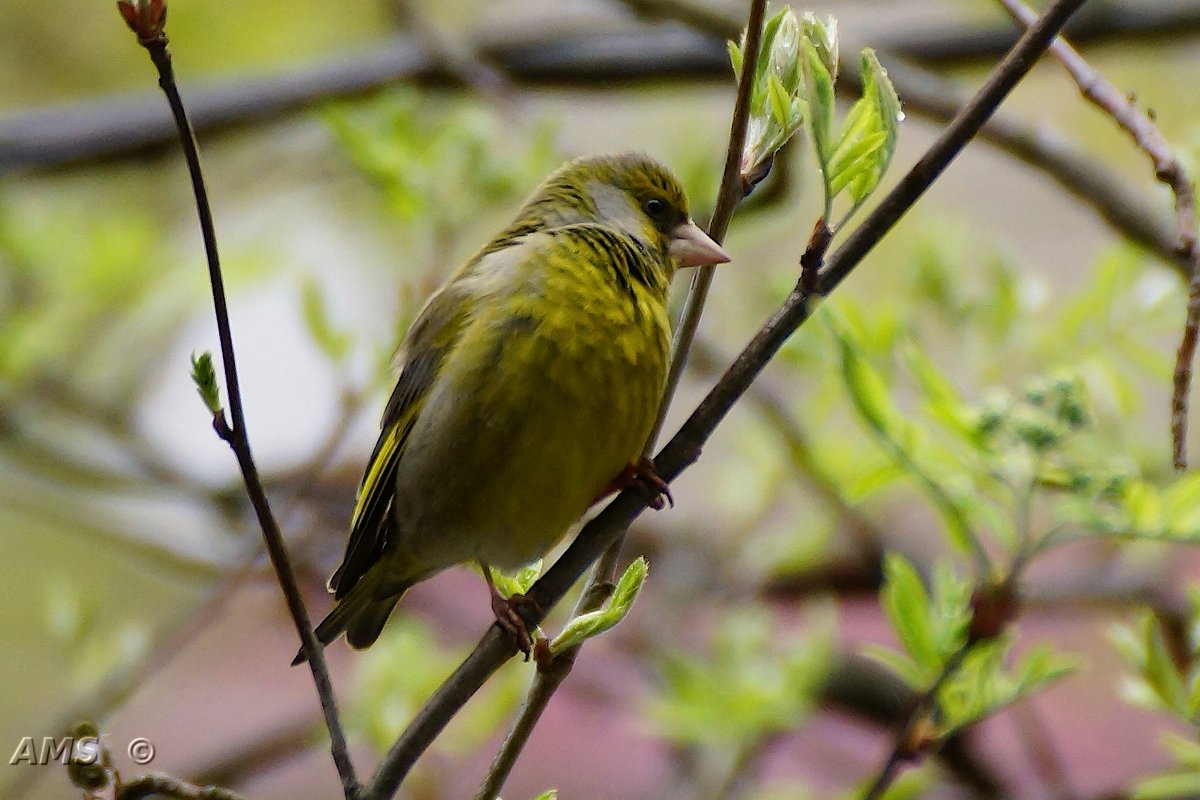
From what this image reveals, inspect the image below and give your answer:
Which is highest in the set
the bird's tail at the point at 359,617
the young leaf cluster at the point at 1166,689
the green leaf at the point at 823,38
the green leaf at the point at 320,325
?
the green leaf at the point at 320,325

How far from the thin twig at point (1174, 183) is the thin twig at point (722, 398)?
413 mm

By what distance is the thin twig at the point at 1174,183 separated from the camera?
1509mm

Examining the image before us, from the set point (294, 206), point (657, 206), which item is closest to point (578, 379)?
point (657, 206)

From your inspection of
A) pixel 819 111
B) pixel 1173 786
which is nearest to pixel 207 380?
pixel 819 111

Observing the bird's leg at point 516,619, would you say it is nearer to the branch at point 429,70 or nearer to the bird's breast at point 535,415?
the bird's breast at point 535,415

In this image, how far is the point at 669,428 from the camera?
17.9 feet

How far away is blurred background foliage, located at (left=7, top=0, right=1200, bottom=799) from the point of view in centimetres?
215

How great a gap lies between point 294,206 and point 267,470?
215 centimetres

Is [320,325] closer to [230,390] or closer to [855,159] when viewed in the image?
[230,390]

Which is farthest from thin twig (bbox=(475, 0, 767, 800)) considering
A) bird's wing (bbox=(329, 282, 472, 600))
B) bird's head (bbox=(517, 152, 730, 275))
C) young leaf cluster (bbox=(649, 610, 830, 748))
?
young leaf cluster (bbox=(649, 610, 830, 748))

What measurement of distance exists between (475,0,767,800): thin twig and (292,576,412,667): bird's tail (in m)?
0.86

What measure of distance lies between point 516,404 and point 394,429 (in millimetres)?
359

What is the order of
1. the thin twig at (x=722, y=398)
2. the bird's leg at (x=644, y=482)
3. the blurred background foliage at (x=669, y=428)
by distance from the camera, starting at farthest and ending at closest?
the blurred background foliage at (x=669, y=428) < the bird's leg at (x=644, y=482) < the thin twig at (x=722, y=398)

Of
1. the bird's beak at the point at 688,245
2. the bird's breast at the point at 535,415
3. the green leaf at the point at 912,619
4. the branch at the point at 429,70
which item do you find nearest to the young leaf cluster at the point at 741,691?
the bird's breast at the point at 535,415
